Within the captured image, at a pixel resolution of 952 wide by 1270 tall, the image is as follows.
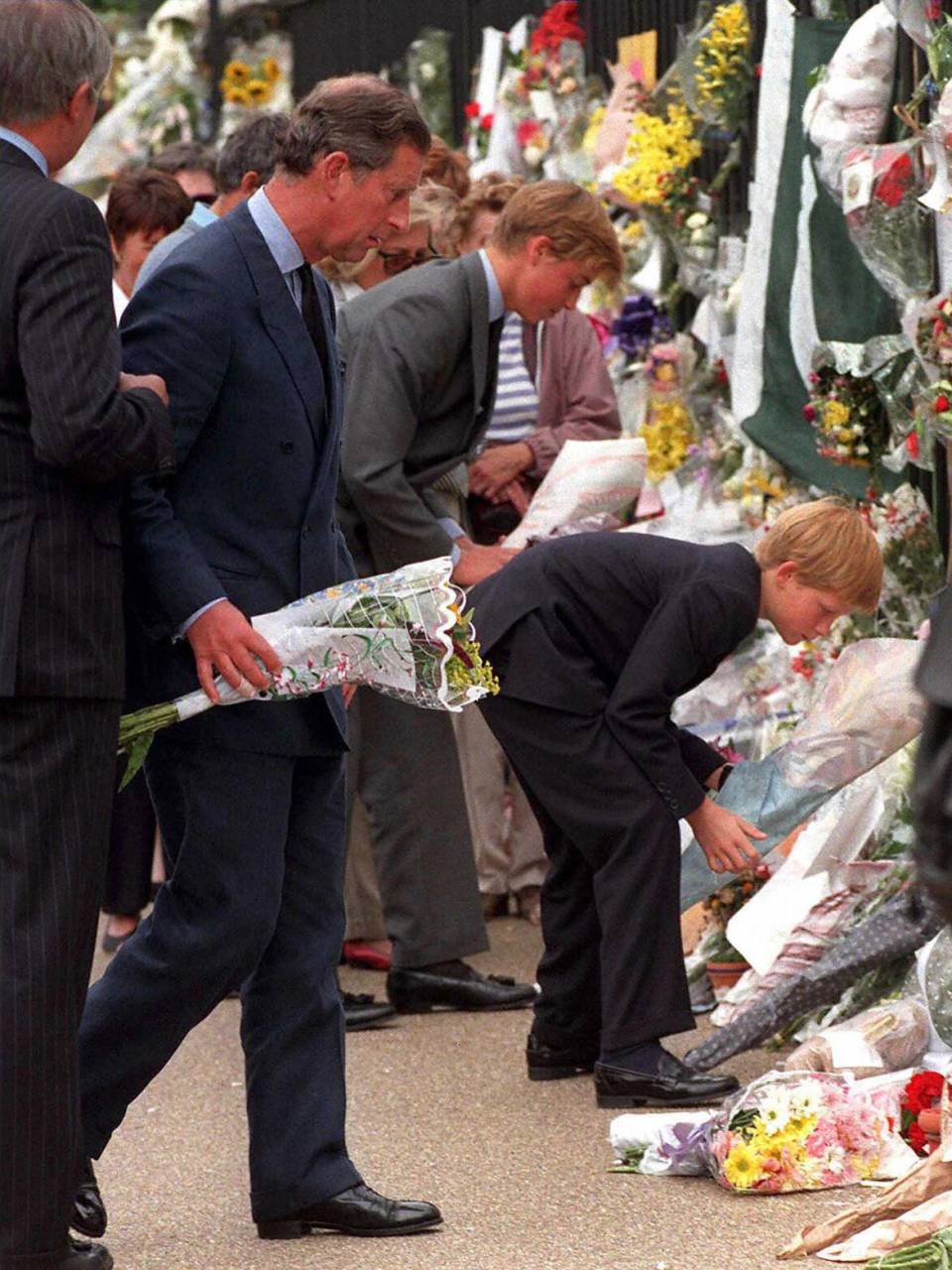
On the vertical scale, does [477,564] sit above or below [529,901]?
above

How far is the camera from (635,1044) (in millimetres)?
4883

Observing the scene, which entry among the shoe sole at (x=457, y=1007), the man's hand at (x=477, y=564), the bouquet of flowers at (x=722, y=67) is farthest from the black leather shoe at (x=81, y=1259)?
the bouquet of flowers at (x=722, y=67)

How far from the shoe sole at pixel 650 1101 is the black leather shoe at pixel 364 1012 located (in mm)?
1022

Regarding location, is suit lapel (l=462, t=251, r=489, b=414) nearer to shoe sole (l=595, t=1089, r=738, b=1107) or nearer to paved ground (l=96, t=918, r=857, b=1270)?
paved ground (l=96, t=918, r=857, b=1270)

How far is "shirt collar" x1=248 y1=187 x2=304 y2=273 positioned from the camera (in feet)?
12.9

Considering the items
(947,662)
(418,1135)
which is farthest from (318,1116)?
(947,662)

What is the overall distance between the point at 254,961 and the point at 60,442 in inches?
39.4

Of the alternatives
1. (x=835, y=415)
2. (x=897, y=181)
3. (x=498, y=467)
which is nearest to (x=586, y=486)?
(x=498, y=467)

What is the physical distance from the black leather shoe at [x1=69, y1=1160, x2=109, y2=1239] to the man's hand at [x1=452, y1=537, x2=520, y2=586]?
2317mm

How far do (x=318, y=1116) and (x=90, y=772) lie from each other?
0.83 metres

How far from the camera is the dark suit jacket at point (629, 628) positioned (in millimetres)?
4762

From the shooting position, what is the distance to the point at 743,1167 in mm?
4191

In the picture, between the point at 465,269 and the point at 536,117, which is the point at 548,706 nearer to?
the point at 465,269

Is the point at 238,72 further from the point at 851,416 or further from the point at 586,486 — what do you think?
the point at 851,416
